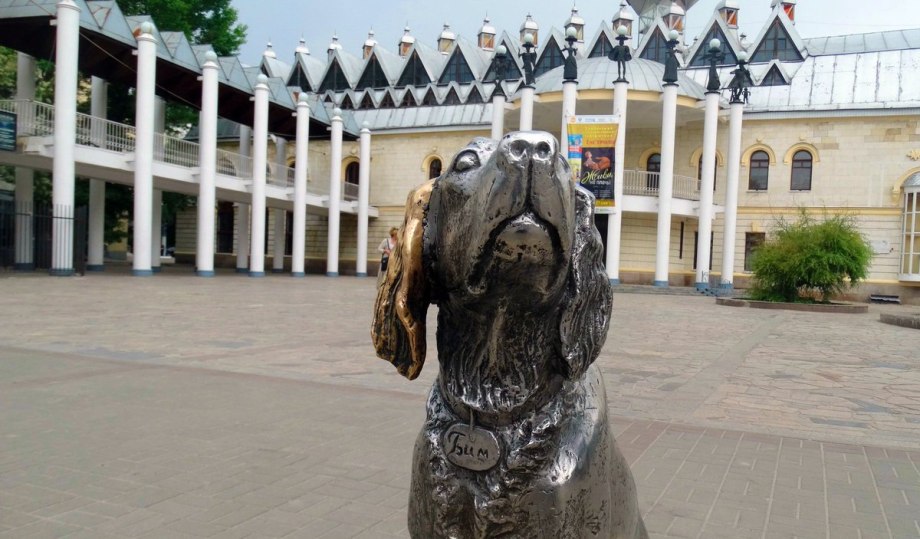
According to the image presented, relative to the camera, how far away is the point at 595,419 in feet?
5.38

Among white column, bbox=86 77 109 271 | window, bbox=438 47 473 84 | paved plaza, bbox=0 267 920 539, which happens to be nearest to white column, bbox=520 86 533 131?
window, bbox=438 47 473 84

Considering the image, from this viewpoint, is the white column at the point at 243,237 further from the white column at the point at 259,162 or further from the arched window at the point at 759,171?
the arched window at the point at 759,171

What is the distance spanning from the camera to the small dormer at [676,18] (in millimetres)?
45506

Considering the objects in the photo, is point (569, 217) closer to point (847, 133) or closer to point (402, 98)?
point (847, 133)

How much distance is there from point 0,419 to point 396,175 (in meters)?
34.5

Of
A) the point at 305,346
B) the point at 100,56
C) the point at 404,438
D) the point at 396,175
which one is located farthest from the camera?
the point at 396,175

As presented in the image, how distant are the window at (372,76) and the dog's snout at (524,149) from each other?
4540 cm

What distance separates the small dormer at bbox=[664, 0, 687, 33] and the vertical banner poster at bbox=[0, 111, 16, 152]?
129 ft

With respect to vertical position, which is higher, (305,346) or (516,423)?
(516,423)

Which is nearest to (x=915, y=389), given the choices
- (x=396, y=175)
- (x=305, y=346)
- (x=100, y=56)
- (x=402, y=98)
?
(x=305, y=346)

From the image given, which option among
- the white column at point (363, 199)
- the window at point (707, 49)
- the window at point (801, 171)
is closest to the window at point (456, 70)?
the white column at point (363, 199)

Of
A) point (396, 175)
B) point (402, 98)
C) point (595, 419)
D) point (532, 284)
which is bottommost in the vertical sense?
point (595, 419)

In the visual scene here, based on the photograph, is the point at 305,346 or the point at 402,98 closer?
the point at 305,346

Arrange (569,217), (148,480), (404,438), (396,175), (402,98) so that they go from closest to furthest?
(569,217) < (148,480) < (404,438) < (396,175) < (402,98)
